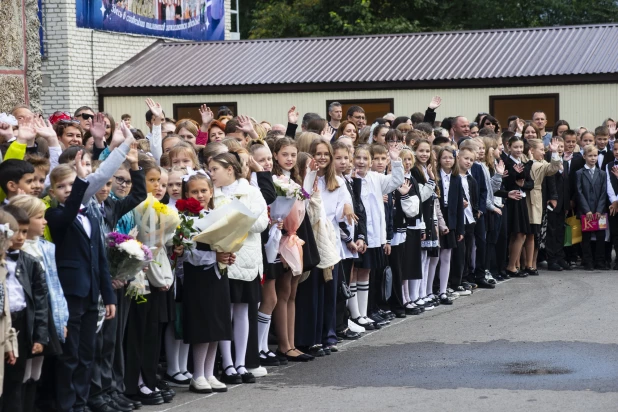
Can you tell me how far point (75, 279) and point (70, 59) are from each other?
21246 millimetres

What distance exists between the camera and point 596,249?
17.2 meters

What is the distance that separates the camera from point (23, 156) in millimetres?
8195

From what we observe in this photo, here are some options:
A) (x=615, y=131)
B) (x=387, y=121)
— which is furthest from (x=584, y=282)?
(x=615, y=131)

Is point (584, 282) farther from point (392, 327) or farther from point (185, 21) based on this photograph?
point (185, 21)

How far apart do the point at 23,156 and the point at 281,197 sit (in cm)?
249

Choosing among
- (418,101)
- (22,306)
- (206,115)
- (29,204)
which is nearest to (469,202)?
(206,115)

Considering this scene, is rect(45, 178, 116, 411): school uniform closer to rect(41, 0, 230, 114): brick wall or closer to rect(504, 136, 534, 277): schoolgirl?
rect(504, 136, 534, 277): schoolgirl

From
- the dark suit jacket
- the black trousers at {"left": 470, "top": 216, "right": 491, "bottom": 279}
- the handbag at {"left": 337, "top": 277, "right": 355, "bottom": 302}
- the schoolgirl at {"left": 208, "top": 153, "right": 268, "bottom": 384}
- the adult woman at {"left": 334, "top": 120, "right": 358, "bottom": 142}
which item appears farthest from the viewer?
the dark suit jacket

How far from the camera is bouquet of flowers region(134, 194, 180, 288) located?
8.39 meters

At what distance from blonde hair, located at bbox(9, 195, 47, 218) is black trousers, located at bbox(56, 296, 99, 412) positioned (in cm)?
70

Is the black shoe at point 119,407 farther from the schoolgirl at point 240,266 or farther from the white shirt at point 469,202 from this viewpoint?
the white shirt at point 469,202

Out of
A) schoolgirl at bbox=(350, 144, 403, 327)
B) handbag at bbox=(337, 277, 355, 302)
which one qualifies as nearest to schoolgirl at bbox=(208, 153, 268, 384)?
handbag at bbox=(337, 277, 355, 302)

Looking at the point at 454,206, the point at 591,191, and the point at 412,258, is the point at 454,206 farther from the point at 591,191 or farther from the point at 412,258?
the point at 591,191

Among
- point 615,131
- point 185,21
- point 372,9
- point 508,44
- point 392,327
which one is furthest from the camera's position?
point 372,9
